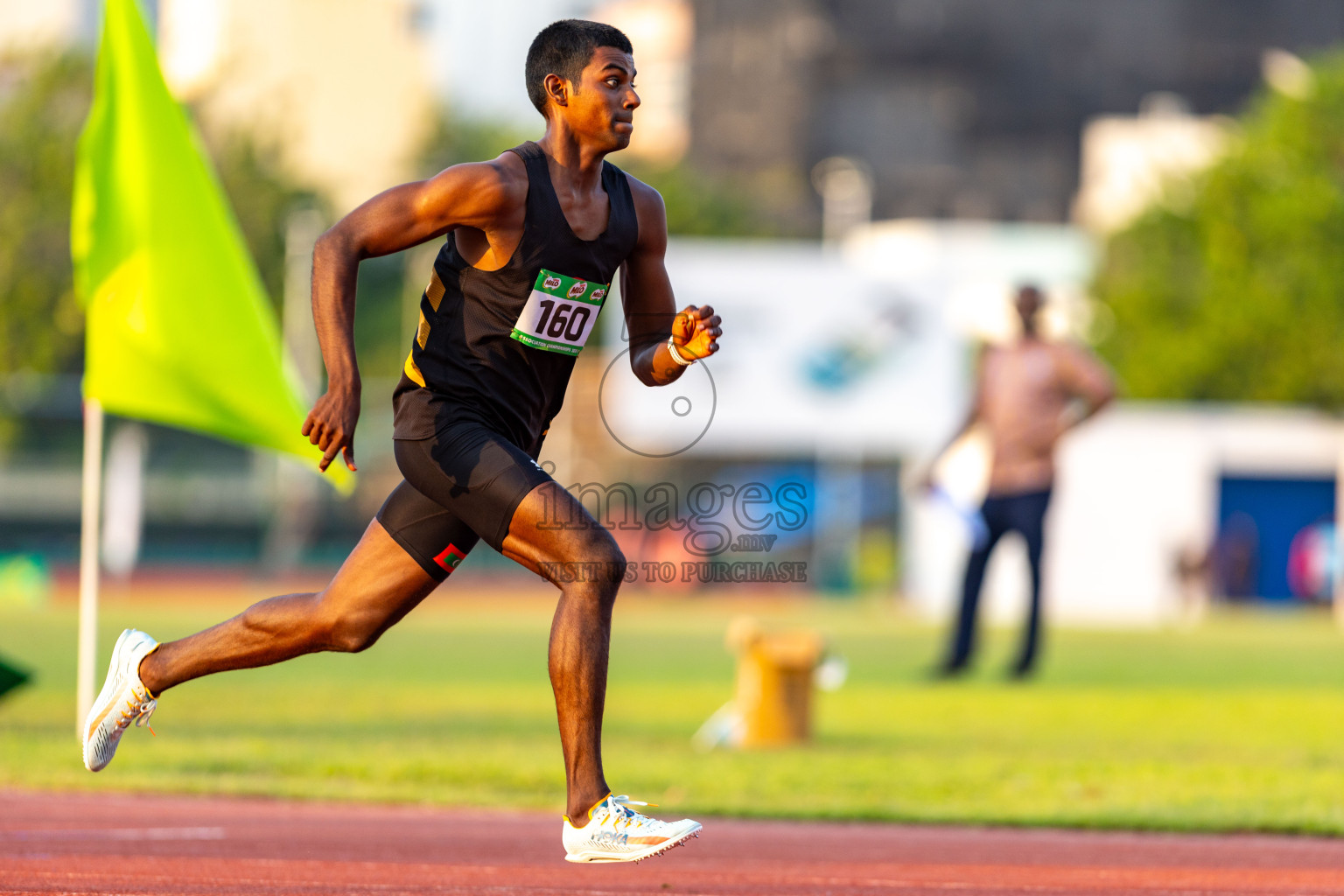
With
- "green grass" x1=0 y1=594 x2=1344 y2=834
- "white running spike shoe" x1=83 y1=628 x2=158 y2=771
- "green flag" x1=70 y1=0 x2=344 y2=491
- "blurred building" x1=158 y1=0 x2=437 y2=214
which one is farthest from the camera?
"blurred building" x1=158 y1=0 x2=437 y2=214

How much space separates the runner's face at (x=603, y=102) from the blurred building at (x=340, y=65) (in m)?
63.2

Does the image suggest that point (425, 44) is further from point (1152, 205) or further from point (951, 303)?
point (951, 303)

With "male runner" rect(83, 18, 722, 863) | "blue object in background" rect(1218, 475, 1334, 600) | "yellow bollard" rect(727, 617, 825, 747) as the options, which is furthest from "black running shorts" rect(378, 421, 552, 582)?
"blue object in background" rect(1218, 475, 1334, 600)

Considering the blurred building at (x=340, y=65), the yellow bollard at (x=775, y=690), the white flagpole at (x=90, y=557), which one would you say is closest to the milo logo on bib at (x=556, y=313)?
the white flagpole at (x=90, y=557)

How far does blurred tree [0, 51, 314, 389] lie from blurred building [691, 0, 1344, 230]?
34184mm

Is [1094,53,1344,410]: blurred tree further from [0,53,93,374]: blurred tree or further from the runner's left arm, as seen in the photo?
the runner's left arm

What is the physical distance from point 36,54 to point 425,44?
36.1m

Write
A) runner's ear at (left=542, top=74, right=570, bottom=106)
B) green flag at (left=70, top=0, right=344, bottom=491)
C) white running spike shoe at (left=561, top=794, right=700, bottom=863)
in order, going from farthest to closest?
1. green flag at (left=70, top=0, right=344, bottom=491)
2. runner's ear at (left=542, top=74, right=570, bottom=106)
3. white running spike shoe at (left=561, top=794, right=700, bottom=863)

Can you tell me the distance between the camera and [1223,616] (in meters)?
33.4

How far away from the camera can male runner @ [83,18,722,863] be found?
560 cm

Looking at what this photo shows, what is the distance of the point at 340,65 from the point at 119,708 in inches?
2788

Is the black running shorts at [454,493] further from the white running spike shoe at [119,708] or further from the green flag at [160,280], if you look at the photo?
the green flag at [160,280]

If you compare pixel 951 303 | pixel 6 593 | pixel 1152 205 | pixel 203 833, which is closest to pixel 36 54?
pixel 6 593

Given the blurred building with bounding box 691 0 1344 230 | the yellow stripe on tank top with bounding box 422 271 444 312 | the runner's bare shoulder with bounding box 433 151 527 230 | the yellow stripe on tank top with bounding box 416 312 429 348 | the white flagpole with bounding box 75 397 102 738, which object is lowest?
the white flagpole with bounding box 75 397 102 738
